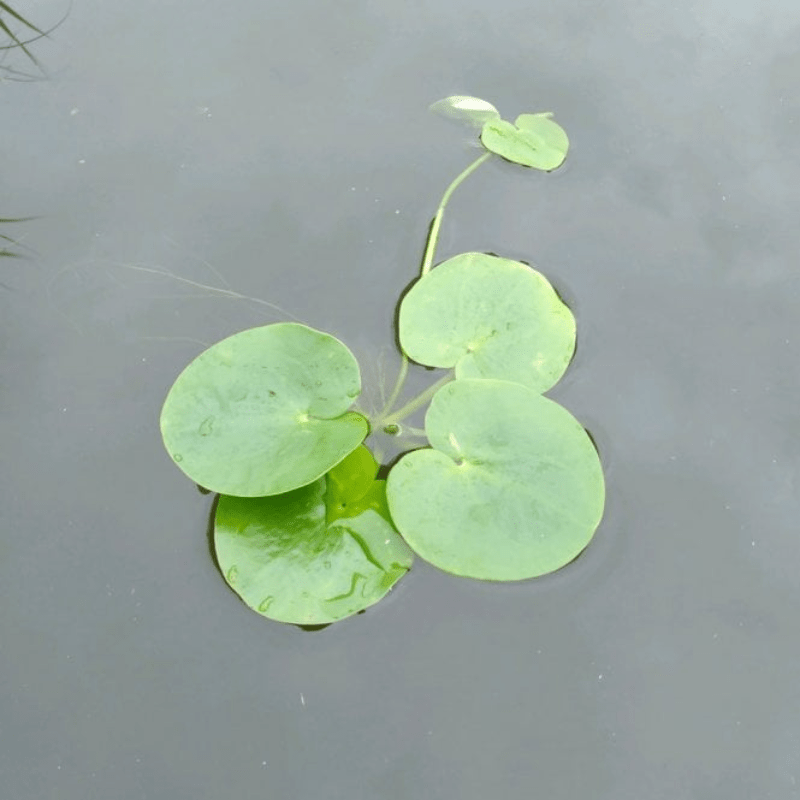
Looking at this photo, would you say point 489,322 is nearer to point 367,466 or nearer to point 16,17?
point 367,466

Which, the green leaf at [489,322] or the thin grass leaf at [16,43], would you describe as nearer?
the green leaf at [489,322]

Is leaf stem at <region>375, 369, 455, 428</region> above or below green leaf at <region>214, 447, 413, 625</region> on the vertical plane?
above

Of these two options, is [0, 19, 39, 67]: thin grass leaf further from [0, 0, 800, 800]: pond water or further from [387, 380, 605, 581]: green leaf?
[387, 380, 605, 581]: green leaf

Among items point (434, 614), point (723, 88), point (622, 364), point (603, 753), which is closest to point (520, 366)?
point (622, 364)

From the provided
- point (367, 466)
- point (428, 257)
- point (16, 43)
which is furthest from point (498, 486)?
point (16, 43)

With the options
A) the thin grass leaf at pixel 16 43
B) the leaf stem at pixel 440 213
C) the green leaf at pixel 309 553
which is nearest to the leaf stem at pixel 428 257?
the leaf stem at pixel 440 213

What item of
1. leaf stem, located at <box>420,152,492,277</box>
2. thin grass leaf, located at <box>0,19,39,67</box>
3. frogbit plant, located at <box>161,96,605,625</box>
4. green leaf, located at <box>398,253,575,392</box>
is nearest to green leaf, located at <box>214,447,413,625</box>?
frogbit plant, located at <box>161,96,605,625</box>

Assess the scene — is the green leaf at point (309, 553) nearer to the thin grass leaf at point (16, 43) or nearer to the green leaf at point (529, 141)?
the green leaf at point (529, 141)
